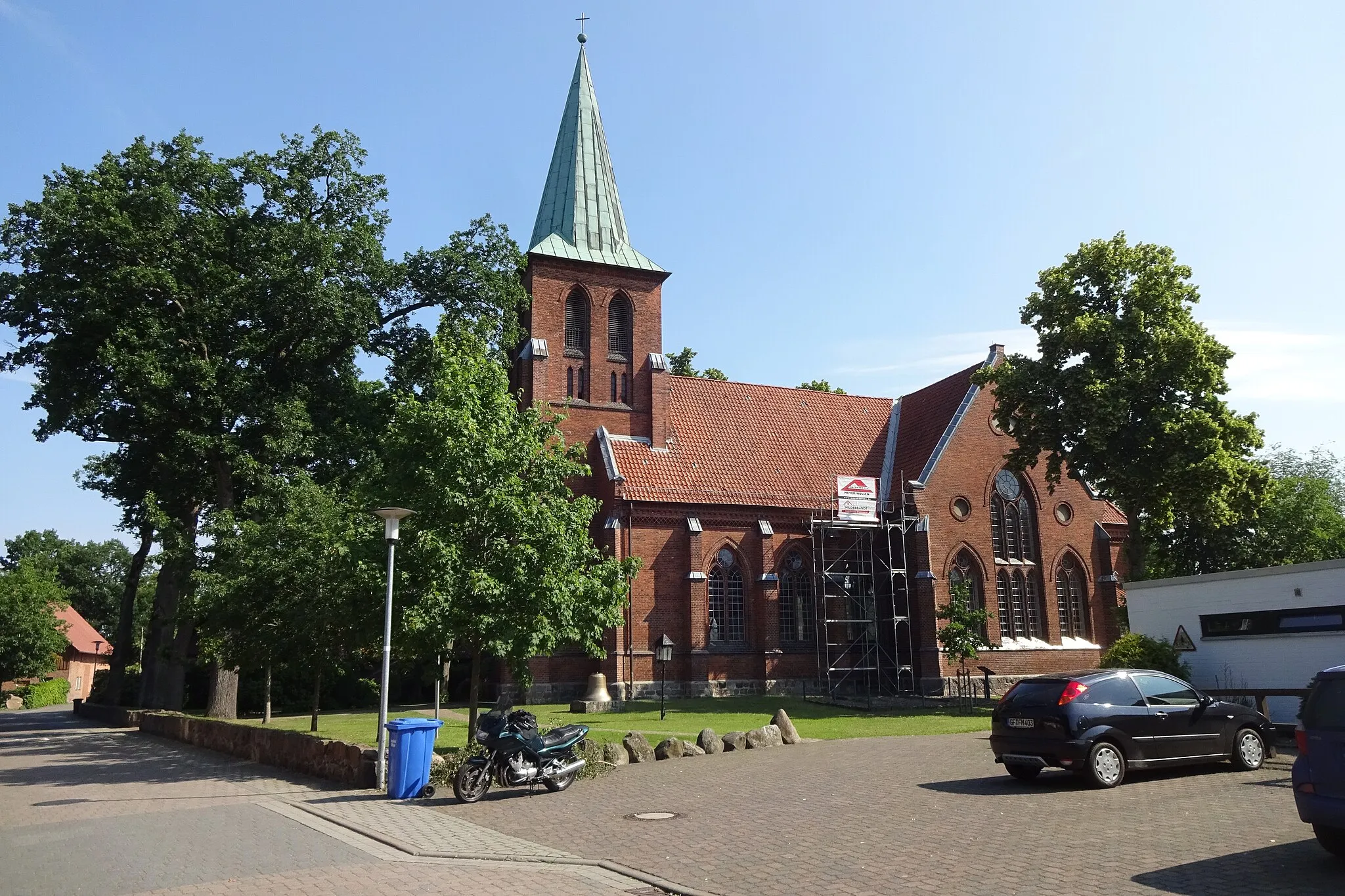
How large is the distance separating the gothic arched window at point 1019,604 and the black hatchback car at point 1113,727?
22963 mm

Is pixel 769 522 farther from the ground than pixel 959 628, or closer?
farther from the ground

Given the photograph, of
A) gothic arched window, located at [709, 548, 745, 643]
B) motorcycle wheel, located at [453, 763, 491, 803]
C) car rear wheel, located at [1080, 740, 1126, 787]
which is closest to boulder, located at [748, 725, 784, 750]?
motorcycle wheel, located at [453, 763, 491, 803]

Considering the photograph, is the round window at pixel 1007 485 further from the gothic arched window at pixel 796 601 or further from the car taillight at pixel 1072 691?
the car taillight at pixel 1072 691

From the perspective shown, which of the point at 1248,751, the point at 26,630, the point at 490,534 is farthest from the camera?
the point at 26,630

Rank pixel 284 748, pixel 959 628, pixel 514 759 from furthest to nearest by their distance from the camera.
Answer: pixel 959 628, pixel 284 748, pixel 514 759

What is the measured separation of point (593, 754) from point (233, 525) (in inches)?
560

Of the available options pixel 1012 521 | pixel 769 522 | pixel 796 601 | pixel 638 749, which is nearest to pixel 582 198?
pixel 769 522

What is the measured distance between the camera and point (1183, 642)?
69.6 ft

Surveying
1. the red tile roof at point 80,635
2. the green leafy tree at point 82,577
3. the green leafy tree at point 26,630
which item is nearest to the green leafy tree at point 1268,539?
the green leafy tree at point 26,630

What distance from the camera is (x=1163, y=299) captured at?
1121 inches

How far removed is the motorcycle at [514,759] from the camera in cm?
1342

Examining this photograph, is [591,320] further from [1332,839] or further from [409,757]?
[1332,839]

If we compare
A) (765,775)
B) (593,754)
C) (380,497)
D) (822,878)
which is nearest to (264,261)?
(380,497)

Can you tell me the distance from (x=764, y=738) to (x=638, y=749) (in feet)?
10.6
